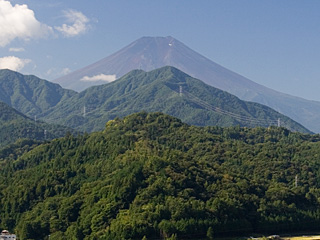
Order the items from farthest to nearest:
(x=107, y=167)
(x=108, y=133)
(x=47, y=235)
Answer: (x=108, y=133) → (x=107, y=167) → (x=47, y=235)

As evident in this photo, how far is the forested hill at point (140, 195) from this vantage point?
7088 centimetres

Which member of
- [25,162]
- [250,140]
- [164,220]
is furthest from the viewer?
[250,140]

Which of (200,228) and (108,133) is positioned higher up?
(108,133)

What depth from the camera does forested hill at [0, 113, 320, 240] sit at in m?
70.9

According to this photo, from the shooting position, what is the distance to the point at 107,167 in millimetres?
89938

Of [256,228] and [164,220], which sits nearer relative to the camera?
[164,220]

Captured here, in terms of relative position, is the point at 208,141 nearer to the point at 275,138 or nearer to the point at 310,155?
the point at 310,155

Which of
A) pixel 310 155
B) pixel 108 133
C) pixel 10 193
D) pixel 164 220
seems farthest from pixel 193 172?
pixel 310 155

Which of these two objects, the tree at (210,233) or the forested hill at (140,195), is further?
the forested hill at (140,195)

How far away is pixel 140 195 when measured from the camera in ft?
248

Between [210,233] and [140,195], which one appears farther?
[140,195]

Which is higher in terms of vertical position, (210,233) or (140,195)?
(140,195)

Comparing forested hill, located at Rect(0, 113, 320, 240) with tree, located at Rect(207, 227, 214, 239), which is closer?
tree, located at Rect(207, 227, 214, 239)

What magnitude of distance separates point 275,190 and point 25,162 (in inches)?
2072
